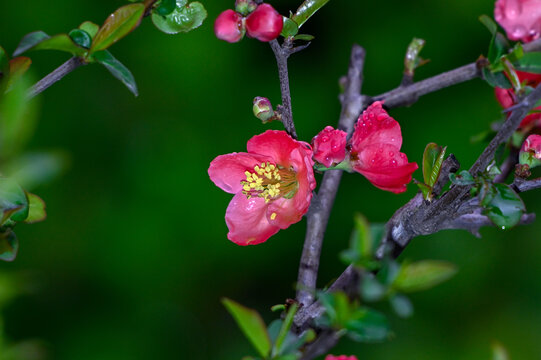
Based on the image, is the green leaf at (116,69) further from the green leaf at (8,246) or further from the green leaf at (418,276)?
the green leaf at (418,276)

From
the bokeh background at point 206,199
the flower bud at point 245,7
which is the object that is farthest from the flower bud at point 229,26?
the bokeh background at point 206,199

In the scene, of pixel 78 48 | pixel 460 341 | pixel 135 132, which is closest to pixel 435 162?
pixel 78 48

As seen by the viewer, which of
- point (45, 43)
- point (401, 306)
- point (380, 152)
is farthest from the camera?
point (380, 152)

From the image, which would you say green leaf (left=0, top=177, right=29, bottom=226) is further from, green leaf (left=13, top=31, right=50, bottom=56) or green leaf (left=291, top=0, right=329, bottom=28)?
green leaf (left=291, top=0, right=329, bottom=28)

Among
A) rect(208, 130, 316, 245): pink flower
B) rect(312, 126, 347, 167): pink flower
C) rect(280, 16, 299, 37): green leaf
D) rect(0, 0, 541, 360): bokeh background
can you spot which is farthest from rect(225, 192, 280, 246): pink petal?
rect(0, 0, 541, 360): bokeh background

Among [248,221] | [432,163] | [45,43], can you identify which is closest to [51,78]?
[45,43]

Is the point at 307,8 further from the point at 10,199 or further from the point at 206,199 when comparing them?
the point at 206,199

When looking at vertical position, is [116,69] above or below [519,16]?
above
